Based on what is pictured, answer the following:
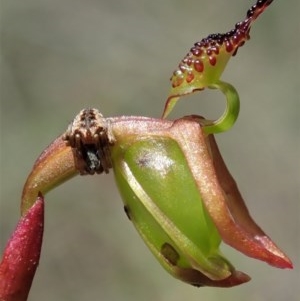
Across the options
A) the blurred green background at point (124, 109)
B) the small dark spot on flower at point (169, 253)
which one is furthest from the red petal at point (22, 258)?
the blurred green background at point (124, 109)

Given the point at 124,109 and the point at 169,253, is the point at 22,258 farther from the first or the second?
the point at 124,109

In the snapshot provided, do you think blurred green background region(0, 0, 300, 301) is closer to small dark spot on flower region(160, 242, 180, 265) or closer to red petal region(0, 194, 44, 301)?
small dark spot on flower region(160, 242, 180, 265)

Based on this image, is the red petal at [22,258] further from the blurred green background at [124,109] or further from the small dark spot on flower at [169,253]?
the blurred green background at [124,109]

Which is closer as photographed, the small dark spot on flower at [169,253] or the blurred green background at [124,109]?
the small dark spot on flower at [169,253]

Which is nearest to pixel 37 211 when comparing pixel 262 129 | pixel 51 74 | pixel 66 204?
pixel 66 204

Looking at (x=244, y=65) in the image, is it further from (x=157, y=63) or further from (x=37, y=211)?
(x=37, y=211)

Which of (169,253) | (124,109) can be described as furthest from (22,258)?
(124,109)

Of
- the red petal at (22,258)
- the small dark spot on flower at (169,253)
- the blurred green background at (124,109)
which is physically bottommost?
the small dark spot on flower at (169,253)
